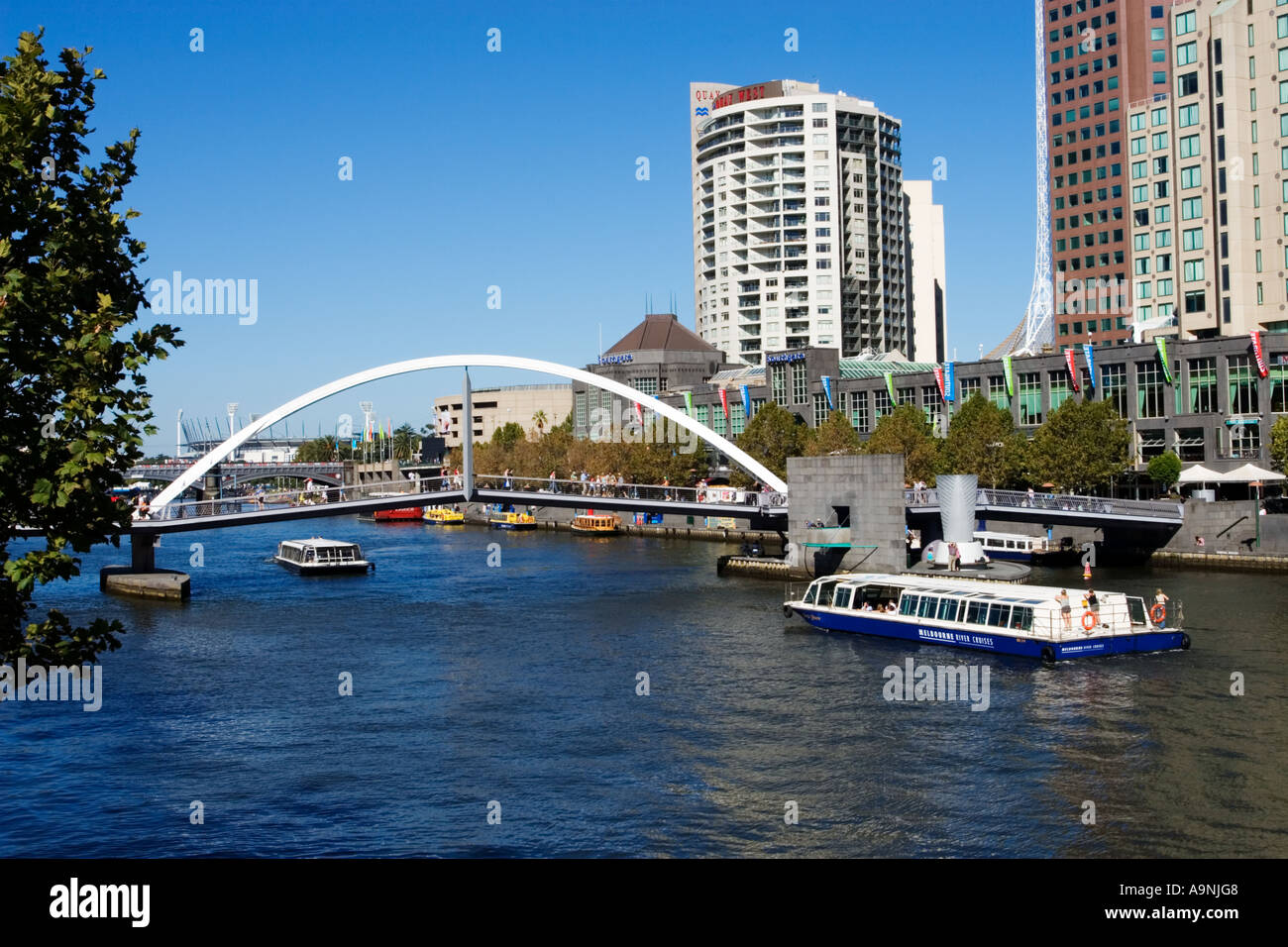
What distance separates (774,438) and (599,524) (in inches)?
705

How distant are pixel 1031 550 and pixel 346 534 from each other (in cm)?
7416

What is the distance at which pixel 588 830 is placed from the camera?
23719 millimetres

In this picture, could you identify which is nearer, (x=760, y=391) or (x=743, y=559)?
(x=743, y=559)

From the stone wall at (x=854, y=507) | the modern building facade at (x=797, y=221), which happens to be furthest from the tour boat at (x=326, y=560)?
the modern building facade at (x=797, y=221)

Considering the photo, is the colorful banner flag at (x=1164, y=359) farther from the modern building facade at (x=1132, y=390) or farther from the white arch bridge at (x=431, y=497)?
the white arch bridge at (x=431, y=497)

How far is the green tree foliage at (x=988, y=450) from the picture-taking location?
83.4 m

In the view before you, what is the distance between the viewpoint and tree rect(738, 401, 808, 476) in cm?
10206

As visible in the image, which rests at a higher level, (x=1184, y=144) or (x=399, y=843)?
(x=1184, y=144)

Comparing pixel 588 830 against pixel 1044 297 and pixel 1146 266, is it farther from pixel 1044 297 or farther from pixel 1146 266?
pixel 1044 297

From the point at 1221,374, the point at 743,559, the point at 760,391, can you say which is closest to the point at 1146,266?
the point at 1221,374

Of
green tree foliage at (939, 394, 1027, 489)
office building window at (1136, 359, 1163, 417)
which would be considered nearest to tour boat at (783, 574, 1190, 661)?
green tree foliage at (939, 394, 1027, 489)

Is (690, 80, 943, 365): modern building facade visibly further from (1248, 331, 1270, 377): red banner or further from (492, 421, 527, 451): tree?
(1248, 331, 1270, 377): red banner

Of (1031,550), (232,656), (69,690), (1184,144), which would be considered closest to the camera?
(69,690)

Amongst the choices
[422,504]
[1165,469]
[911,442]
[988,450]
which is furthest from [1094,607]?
[911,442]
